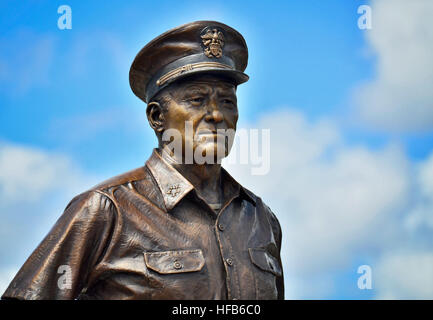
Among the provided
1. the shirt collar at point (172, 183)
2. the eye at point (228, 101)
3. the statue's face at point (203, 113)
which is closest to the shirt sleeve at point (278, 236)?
the shirt collar at point (172, 183)

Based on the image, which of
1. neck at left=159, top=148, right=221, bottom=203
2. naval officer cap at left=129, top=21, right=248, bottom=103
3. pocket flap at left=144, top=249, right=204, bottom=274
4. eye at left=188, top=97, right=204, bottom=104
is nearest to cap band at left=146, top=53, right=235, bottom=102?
naval officer cap at left=129, top=21, right=248, bottom=103

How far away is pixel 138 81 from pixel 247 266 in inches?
61.6

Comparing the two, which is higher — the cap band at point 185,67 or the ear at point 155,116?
the cap band at point 185,67

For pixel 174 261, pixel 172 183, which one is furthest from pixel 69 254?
pixel 172 183

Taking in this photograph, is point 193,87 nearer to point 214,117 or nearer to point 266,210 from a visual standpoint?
point 214,117

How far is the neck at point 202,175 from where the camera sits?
491cm

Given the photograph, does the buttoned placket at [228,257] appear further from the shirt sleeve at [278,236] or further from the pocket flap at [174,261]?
the shirt sleeve at [278,236]

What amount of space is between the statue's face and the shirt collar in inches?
8.2

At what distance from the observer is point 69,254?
14.7 ft

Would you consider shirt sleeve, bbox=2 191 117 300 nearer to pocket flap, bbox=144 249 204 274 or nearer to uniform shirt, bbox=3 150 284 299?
uniform shirt, bbox=3 150 284 299

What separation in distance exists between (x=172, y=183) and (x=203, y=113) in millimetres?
512

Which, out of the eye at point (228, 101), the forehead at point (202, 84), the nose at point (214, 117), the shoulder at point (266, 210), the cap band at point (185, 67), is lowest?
the shoulder at point (266, 210)

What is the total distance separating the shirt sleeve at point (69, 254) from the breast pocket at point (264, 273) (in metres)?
1.01
